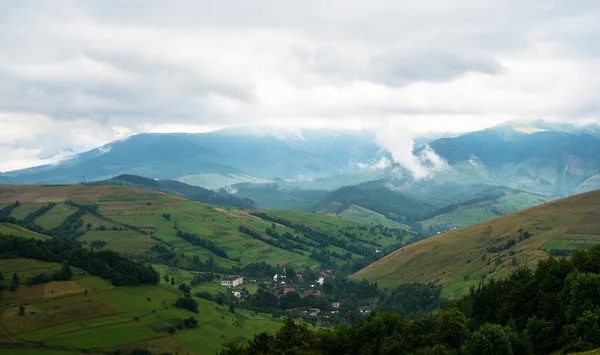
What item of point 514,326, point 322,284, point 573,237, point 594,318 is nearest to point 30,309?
point 514,326

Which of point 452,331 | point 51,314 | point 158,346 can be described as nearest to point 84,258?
point 51,314

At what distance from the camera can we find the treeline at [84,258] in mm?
123250

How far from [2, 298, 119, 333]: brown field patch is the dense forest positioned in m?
52.0

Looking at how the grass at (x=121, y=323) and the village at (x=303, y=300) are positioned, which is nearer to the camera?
the grass at (x=121, y=323)

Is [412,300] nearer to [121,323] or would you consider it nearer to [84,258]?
[121,323]

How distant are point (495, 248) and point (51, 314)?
426ft

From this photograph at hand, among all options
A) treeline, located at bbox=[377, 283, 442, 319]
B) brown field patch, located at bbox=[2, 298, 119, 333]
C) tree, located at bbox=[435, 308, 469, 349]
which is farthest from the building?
tree, located at bbox=[435, 308, 469, 349]

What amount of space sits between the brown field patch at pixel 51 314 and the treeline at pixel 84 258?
1591cm

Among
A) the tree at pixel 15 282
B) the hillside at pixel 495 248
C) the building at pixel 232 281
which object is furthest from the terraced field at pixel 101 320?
the hillside at pixel 495 248

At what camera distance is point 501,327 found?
50.8m

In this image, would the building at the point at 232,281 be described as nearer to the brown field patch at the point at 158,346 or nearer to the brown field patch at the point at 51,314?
the brown field patch at the point at 51,314

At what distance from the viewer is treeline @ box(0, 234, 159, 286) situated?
12325cm

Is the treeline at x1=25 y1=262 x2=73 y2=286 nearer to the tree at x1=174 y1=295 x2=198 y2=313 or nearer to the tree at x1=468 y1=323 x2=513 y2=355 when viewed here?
the tree at x1=174 y1=295 x2=198 y2=313

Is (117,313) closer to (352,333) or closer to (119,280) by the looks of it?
(119,280)
